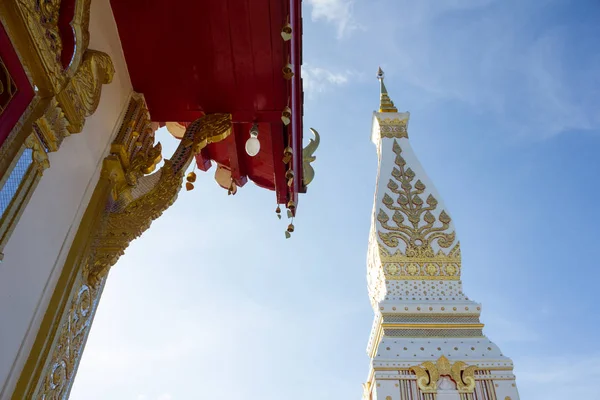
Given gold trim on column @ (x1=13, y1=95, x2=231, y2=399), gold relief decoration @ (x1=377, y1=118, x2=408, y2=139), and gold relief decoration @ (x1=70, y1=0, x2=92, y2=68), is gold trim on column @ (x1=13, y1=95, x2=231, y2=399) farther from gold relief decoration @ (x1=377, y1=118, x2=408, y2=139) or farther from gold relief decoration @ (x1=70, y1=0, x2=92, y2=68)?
gold relief decoration @ (x1=377, y1=118, x2=408, y2=139)

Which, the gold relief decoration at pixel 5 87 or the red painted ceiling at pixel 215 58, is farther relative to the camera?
the red painted ceiling at pixel 215 58

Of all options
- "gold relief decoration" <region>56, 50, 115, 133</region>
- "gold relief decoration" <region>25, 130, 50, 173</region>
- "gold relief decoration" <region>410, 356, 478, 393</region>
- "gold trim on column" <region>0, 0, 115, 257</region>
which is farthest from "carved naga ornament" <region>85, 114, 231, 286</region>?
"gold relief decoration" <region>410, 356, 478, 393</region>

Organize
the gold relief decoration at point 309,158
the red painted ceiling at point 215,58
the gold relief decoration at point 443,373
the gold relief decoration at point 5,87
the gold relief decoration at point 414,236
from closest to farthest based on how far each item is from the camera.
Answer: the gold relief decoration at point 5,87 → the red painted ceiling at point 215,58 → the gold relief decoration at point 309,158 → the gold relief decoration at point 443,373 → the gold relief decoration at point 414,236

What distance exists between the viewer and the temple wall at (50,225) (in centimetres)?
178

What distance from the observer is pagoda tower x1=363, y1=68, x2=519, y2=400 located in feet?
18.2

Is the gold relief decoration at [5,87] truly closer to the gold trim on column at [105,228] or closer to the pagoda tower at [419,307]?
the gold trim on column at [105,228]

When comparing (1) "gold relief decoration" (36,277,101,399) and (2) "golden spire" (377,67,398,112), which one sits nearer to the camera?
(1) "gold relief decoration" (36,277,101,399)

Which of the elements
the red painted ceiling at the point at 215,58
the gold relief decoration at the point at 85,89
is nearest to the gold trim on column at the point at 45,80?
the gold relief decoration at the point at 85,89

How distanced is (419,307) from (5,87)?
544 centimetres

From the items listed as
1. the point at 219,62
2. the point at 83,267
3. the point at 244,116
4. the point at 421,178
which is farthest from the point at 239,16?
the point at 421,178

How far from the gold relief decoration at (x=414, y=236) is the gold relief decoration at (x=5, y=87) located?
18.7ft

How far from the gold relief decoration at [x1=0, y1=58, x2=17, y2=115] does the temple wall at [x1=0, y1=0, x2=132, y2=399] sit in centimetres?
36

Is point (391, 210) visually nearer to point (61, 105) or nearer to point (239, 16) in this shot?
point (239, 16)

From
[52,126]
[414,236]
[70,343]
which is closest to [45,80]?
[52,126]
